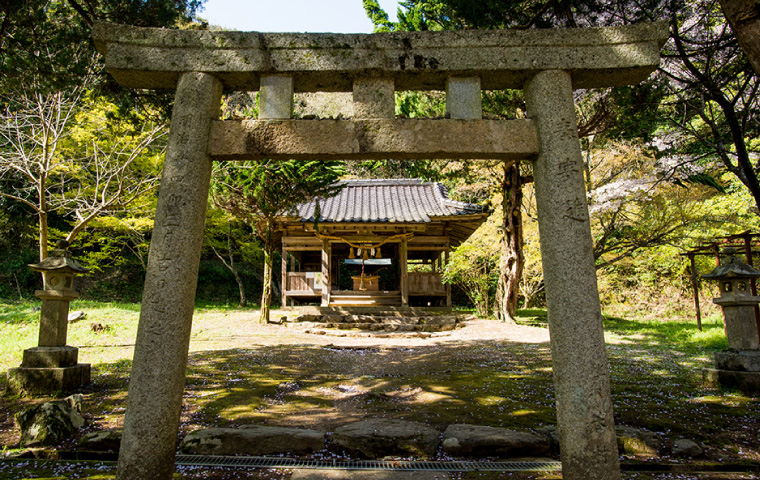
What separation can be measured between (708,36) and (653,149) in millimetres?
3827

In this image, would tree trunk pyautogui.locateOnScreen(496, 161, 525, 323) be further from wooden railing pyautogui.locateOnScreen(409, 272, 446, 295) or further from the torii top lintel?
the torii top lintel

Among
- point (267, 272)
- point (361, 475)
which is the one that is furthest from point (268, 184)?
point (361, 475)

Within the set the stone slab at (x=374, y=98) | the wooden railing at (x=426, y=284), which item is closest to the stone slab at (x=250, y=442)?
the stone slab at (x=374, y=98)

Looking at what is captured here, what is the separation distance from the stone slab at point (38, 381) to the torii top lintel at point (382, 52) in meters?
3.88

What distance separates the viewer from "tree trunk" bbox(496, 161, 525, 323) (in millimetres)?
11938

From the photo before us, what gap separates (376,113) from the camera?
3.10 m

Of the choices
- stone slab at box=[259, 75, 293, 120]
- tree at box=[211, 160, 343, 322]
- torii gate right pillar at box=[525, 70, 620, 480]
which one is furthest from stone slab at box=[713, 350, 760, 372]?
tree at box=[211, 160, 343, 322]

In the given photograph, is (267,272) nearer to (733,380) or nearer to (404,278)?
(404,278)

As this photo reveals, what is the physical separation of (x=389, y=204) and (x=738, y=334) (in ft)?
Result: 39.5

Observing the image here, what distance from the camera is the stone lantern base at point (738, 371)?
4867 mm

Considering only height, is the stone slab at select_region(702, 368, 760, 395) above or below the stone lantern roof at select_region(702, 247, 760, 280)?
below

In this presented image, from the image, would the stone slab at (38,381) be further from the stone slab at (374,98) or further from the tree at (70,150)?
the stone slab at (374,98)

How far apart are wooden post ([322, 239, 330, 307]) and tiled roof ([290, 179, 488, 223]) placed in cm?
112

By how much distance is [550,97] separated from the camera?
9.80 ft
